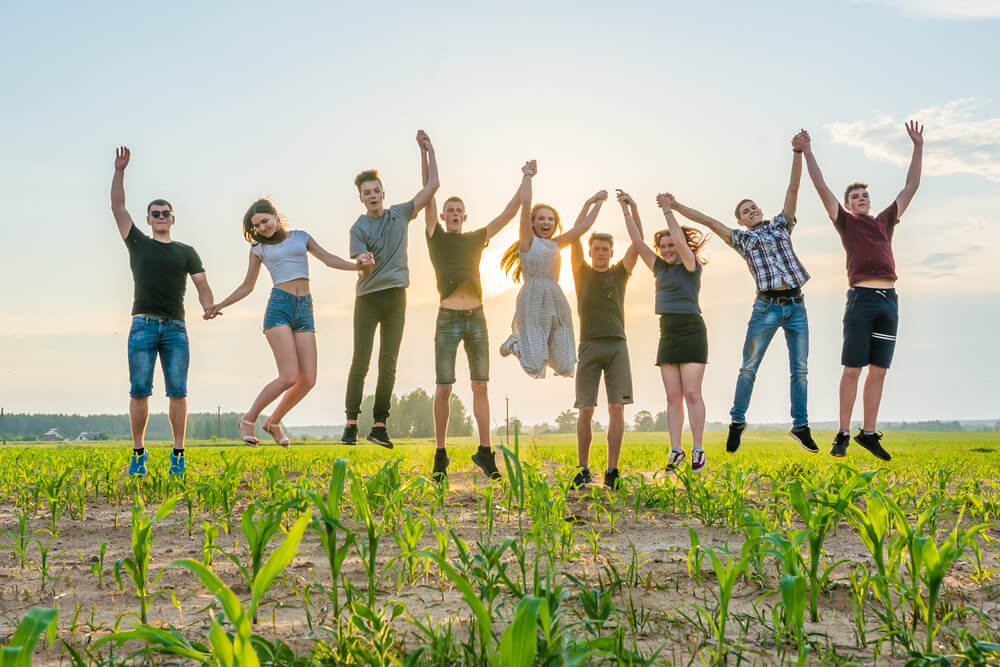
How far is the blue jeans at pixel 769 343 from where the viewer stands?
27.7ft

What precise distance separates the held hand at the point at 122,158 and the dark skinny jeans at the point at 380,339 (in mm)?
2865

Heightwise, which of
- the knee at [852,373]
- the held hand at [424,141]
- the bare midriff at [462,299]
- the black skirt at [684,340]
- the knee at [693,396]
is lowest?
the knee at [693,396]

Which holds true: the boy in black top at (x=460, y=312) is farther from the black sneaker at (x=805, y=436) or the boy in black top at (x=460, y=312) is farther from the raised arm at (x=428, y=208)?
the black sneaker at (x=805, y=436)

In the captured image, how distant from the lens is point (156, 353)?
7.98 metres

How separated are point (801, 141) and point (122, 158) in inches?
290

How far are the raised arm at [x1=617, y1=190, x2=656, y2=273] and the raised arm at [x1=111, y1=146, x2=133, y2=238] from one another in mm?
5286

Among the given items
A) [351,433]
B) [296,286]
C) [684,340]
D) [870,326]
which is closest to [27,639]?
[351,433]

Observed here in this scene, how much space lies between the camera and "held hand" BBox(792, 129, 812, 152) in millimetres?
8148

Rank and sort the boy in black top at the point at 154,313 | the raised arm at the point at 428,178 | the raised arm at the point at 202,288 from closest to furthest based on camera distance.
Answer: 1. the raised arm at the point at 428,178
2. the boy in black top at the point at 154,313
3. the raised arm at the point at 202,288

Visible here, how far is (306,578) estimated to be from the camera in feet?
12.3

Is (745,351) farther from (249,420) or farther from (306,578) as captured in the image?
(306,578)

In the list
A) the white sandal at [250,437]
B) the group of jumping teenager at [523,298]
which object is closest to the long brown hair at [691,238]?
the group of jumping teenager at [523,298]

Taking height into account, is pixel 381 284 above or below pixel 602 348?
above

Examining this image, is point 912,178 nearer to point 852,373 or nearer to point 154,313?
point 852,373
